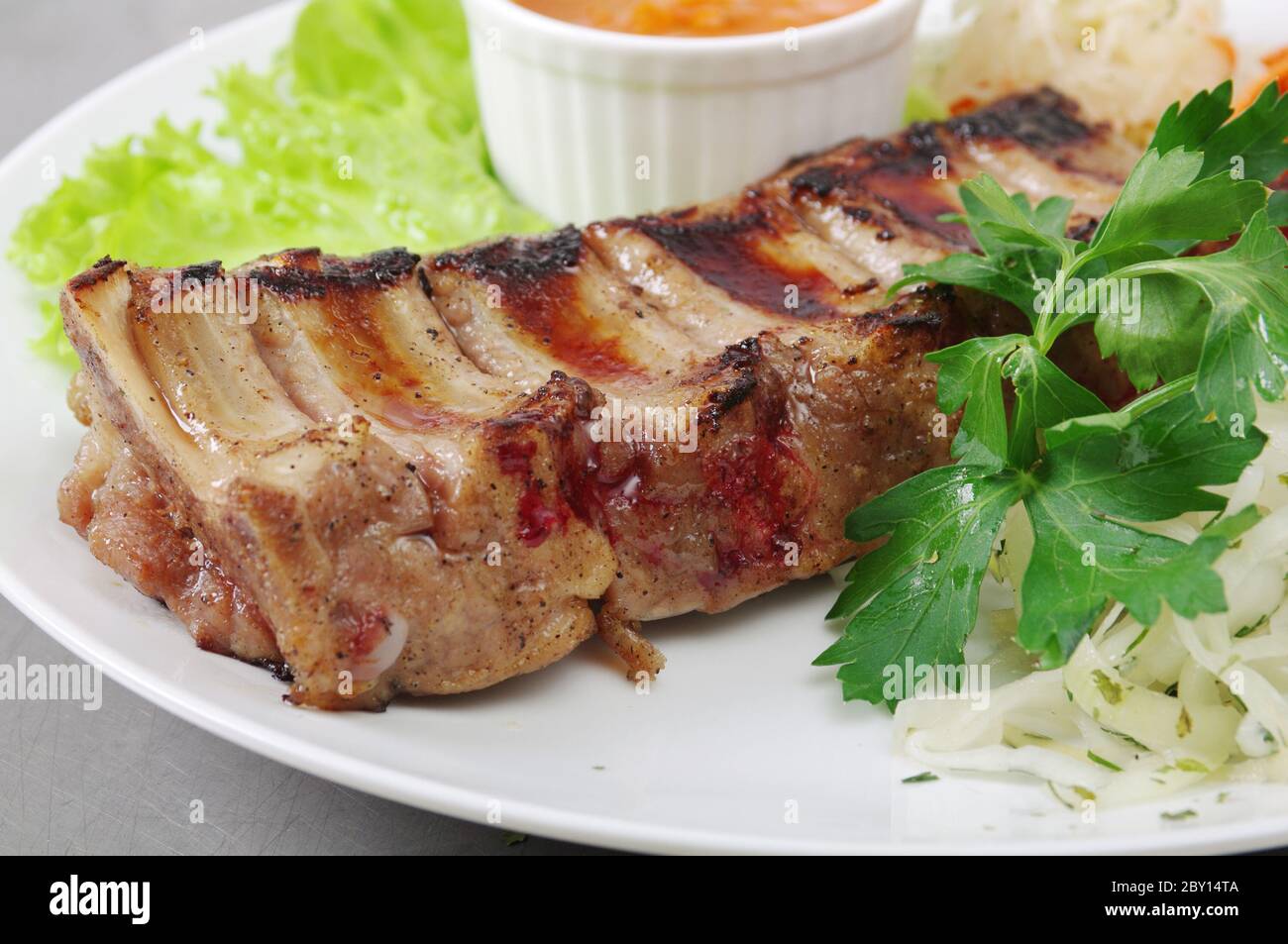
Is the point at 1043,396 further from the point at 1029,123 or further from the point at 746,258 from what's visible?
the point at 1029,123

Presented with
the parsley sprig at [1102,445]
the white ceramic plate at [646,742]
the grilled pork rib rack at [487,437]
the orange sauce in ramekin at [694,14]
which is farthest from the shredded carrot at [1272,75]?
the white ceramic plate at [646,742]

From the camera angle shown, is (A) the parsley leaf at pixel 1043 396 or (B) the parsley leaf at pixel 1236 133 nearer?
(A) the parsley leaf at pixel 1043 396

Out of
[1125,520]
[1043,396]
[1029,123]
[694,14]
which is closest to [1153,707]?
[1125,520]

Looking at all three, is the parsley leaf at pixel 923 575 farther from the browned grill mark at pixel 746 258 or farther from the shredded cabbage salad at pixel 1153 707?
the browned grill mark at pixel 746 258

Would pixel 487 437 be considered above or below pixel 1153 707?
above

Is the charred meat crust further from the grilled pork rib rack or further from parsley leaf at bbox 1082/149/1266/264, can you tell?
parsley leaf at bbox 1082/149/1266/264

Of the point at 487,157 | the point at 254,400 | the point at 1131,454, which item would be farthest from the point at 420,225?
the point at 1131,454
